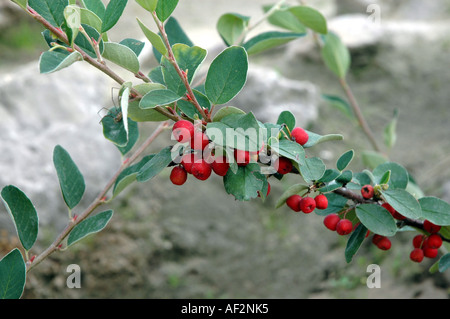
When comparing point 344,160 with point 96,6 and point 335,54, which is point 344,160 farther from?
point 335,54

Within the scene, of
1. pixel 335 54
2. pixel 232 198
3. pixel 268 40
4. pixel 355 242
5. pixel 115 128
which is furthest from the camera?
pixel 232 198

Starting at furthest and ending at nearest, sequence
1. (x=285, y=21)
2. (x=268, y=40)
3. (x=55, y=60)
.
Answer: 1. (x=285, y=21)
2. (x=268, y=40)
3. (x=55, y=60)

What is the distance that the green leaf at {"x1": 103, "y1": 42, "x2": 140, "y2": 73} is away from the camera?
69 cm

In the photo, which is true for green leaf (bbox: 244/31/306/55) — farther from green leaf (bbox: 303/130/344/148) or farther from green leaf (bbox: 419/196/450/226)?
green leaf (bbox: 419/196/450/226)

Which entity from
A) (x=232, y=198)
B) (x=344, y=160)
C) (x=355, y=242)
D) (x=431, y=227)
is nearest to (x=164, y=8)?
(x=344, y=160)

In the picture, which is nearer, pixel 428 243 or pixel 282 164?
pixel 282 164

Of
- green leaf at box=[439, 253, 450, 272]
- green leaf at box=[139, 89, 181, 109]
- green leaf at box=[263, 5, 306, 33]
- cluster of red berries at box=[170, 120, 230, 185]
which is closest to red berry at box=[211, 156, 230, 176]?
cluster of red berries at box=[170, 120, 230, 185]

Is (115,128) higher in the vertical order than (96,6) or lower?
lower

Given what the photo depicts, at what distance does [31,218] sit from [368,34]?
250cm

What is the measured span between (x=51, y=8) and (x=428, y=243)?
29.4 inches

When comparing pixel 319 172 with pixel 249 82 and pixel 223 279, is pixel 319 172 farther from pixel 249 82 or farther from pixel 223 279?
pixel 249 82

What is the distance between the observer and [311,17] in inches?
43.3

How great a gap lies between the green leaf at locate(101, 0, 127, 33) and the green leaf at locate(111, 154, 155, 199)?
24 centimetres

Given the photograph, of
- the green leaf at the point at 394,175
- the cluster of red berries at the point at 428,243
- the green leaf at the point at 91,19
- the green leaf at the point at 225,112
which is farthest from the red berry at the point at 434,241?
the green leaf at the point at 91,19
